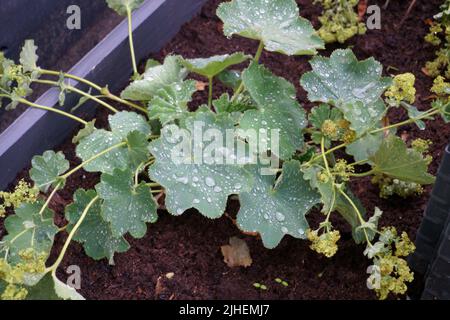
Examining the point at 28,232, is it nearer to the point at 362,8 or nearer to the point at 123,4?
the point at 123,4

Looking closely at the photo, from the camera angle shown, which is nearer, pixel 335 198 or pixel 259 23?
pixel 335 198

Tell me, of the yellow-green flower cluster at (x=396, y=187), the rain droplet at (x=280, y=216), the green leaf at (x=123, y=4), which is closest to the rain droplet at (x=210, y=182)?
the rain droplet at (x=280, y=216)

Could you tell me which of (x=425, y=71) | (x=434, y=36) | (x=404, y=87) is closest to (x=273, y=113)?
(x=404, y=87)

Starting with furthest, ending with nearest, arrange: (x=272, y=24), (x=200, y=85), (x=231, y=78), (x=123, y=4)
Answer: (x=200, y=85) < (x=123, y=4) < (x=231, y=78) < (x=272, y=24)

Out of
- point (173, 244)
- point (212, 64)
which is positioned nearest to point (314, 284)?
point (173, 244)

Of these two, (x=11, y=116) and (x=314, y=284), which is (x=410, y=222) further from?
(x=11, y=116)
